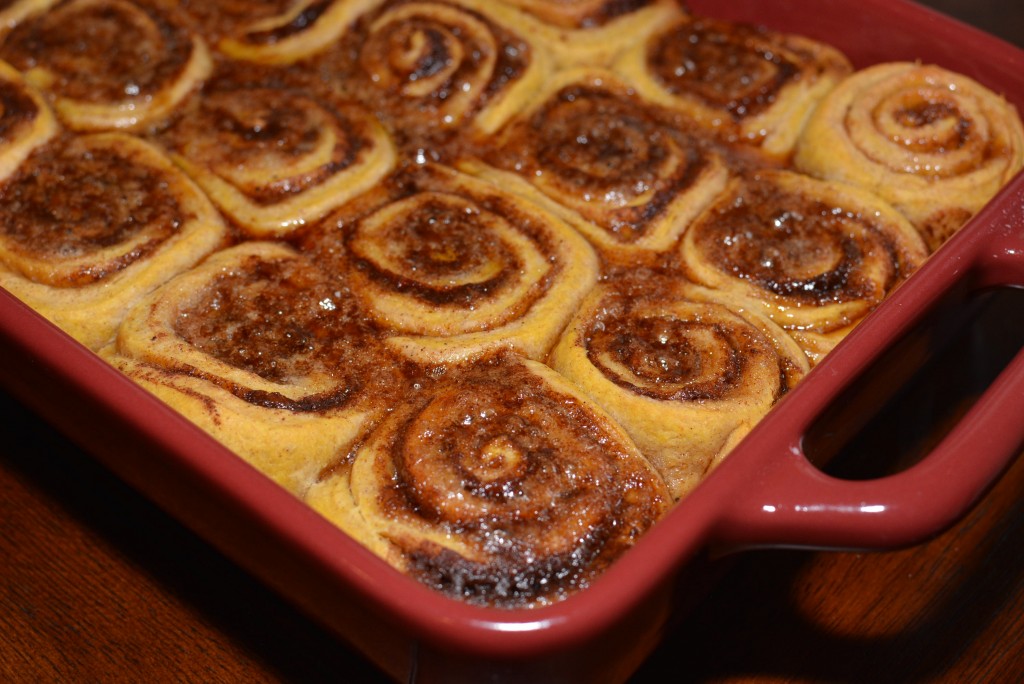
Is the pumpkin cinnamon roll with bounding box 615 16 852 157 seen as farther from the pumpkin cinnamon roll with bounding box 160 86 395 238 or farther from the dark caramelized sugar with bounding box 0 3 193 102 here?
the dark caramelized sugar with bounding box 0 3 193 102

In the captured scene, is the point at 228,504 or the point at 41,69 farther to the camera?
the point at 41,69

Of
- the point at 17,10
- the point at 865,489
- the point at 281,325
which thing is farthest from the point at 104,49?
the point at 865,489

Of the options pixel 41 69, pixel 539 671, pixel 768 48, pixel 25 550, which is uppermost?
pixel 768 48

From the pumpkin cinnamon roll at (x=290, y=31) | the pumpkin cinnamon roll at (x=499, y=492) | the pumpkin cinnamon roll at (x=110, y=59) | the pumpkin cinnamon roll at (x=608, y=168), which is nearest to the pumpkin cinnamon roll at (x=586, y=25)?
the pumpkin cinnamon roll at (x=608, y=168)

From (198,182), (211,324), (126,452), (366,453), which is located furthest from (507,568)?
(198,182)

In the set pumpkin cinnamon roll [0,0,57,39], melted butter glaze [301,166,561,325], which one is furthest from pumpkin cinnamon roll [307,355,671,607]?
pumpkin cinnamon roll [0,0,57,39]

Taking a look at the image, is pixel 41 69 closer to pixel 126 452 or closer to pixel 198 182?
pixel 198 182
